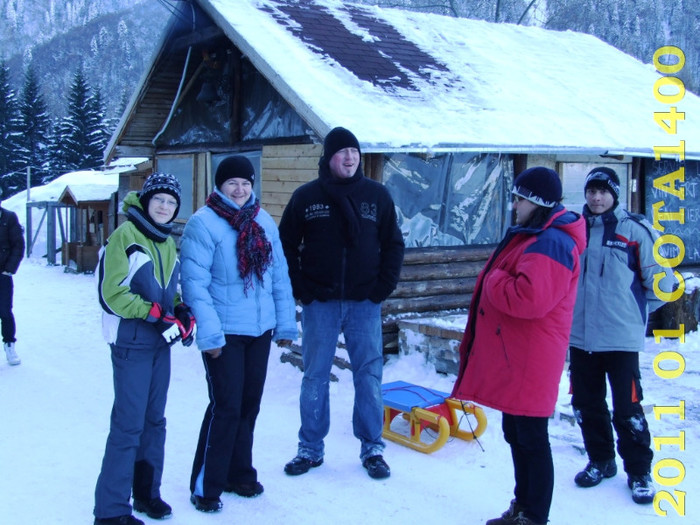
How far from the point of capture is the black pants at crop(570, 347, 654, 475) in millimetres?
4039

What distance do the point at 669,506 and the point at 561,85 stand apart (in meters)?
6.98

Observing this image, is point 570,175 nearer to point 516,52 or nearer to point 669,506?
point 516,52

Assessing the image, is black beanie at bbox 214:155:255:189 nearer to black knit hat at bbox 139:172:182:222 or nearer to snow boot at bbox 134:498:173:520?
black knit hat at bbox 139:172:182:222

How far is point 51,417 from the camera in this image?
18.3ft

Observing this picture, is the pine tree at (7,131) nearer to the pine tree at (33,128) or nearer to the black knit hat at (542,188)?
the pine tree at (33,128)

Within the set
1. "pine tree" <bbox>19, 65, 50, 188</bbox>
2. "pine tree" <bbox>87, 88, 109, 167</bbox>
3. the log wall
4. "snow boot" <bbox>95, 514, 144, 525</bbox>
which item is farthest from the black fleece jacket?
"pine tree" <bbox>19, 65, 50, 188</bbox>

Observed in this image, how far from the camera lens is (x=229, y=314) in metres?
3.77

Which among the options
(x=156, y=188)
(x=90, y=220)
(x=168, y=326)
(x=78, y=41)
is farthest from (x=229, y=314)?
(x=78, y=41)

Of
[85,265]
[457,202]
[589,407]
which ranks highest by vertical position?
[457,202]

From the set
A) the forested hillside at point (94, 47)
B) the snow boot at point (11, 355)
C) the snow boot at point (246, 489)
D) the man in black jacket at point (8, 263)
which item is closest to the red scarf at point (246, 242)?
the snow boot at point (246, 489)

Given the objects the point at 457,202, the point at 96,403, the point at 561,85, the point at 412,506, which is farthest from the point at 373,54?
the point at 412,506

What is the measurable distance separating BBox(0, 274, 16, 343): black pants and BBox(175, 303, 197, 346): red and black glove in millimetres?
4474

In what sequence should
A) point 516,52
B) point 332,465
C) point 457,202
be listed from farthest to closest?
point 516,52 → point 457,202 → point 332,465

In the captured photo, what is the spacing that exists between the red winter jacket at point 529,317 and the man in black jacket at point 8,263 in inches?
215
